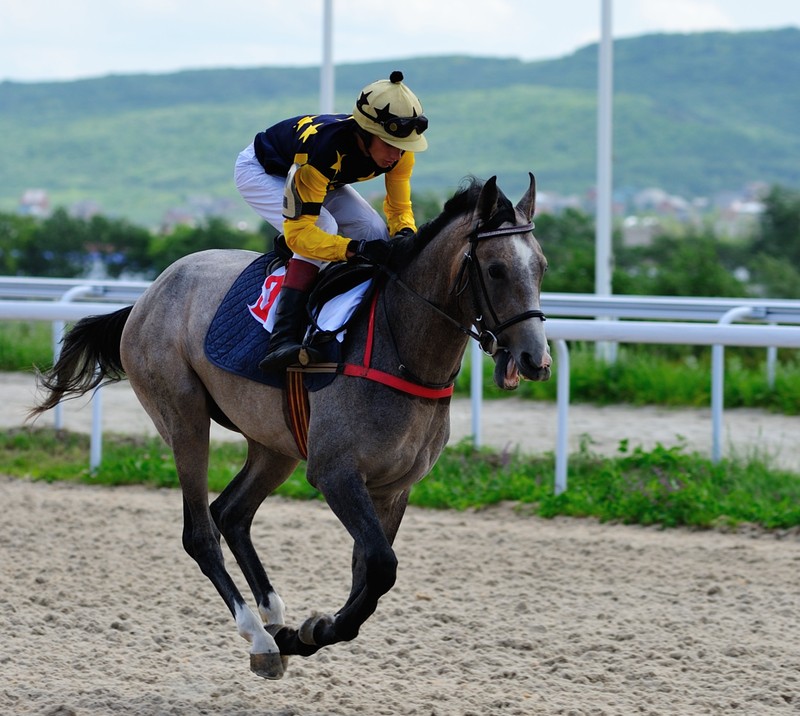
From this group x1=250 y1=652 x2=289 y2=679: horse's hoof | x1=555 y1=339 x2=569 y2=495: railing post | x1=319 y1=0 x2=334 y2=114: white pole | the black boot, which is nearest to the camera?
the black boot

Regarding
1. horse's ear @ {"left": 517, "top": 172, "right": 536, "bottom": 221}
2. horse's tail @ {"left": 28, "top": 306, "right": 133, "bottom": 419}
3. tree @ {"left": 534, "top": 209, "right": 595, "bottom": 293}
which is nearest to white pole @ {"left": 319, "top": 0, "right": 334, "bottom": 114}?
tree @ {"left": 534, "top": 209, "right": 595, "bottom": 293}

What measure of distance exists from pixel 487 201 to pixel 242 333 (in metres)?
1.18

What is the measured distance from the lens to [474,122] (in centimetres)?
9481

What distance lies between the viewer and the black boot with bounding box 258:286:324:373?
164 inches

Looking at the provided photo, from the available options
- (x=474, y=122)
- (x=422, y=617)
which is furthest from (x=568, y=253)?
(x=474, y=122)

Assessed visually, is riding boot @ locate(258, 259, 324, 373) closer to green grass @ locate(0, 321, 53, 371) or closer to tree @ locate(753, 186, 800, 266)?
green grass @ locate(0, 321, 53, 371)

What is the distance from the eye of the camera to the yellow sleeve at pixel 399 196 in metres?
4.49

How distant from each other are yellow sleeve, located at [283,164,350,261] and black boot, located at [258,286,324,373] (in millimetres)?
167

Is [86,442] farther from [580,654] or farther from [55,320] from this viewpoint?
[580,654]

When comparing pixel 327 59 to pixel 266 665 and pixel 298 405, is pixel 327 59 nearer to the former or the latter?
pixel 298 405

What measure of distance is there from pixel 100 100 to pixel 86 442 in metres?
100

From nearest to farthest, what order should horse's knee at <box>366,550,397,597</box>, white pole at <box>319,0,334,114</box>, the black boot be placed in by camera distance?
1. horse's knee at <box>366,550,397,597</box>
2. the black boot
3. white pole at <box>319,0,334,114</box>

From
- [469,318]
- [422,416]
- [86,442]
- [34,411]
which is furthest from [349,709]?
[86,442]

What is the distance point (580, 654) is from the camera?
4.72 meters
